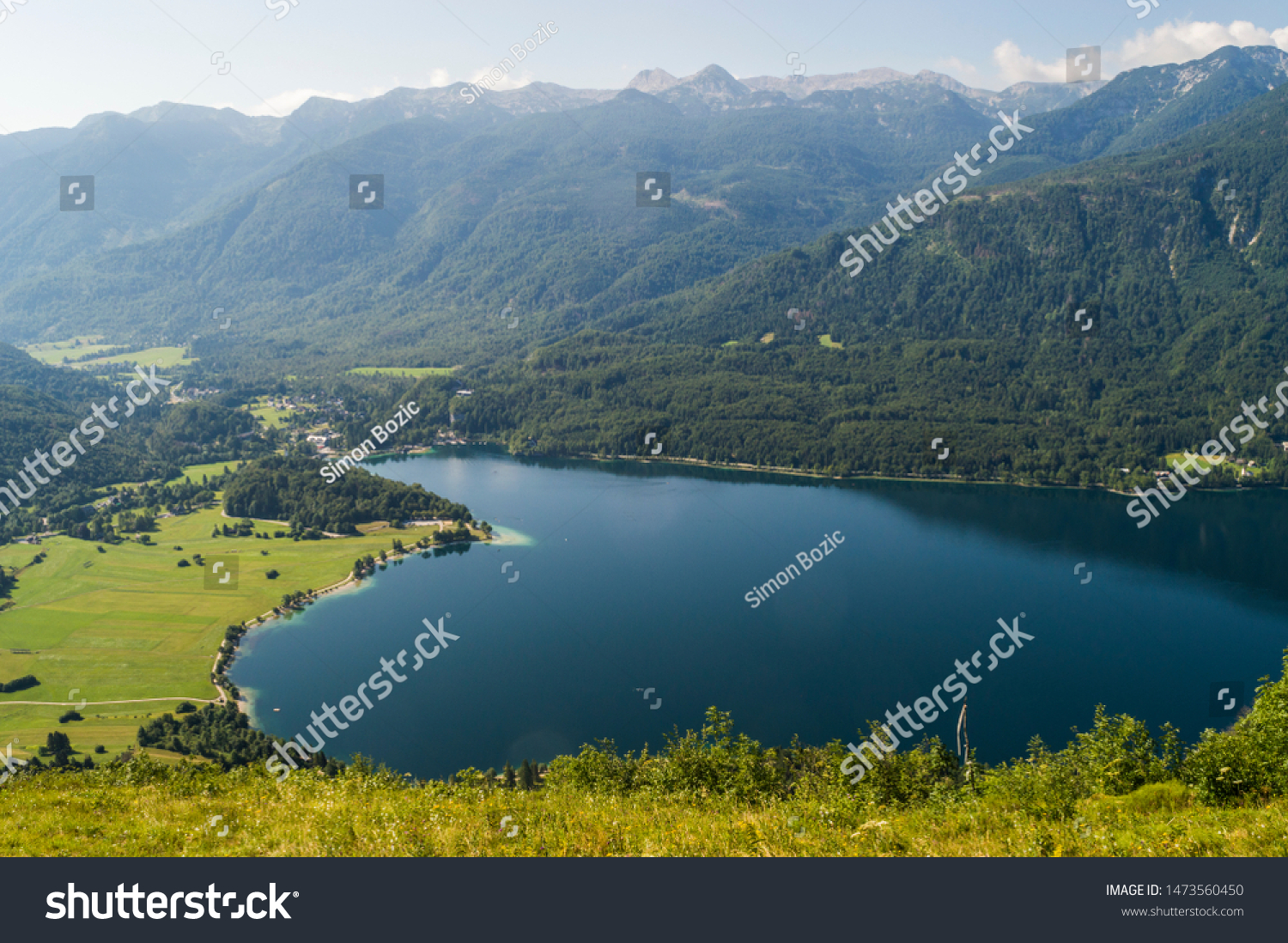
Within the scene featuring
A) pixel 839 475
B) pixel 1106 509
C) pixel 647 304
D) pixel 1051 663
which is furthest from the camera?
pixel 647 304

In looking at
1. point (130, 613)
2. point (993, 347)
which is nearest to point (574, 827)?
point (130, 613)

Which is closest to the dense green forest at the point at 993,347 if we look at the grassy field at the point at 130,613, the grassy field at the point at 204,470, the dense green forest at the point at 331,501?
the grassy field at the point at 204,470

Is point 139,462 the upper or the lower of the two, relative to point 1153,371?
lower

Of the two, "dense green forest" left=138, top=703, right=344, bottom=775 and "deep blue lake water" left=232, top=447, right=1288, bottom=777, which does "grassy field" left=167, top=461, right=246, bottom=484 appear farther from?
"dense green forest" left=138, top=703, right=344, bottom=775

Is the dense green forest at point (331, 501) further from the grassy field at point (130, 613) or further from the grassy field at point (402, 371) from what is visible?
the grassy field at point (402, 371)
